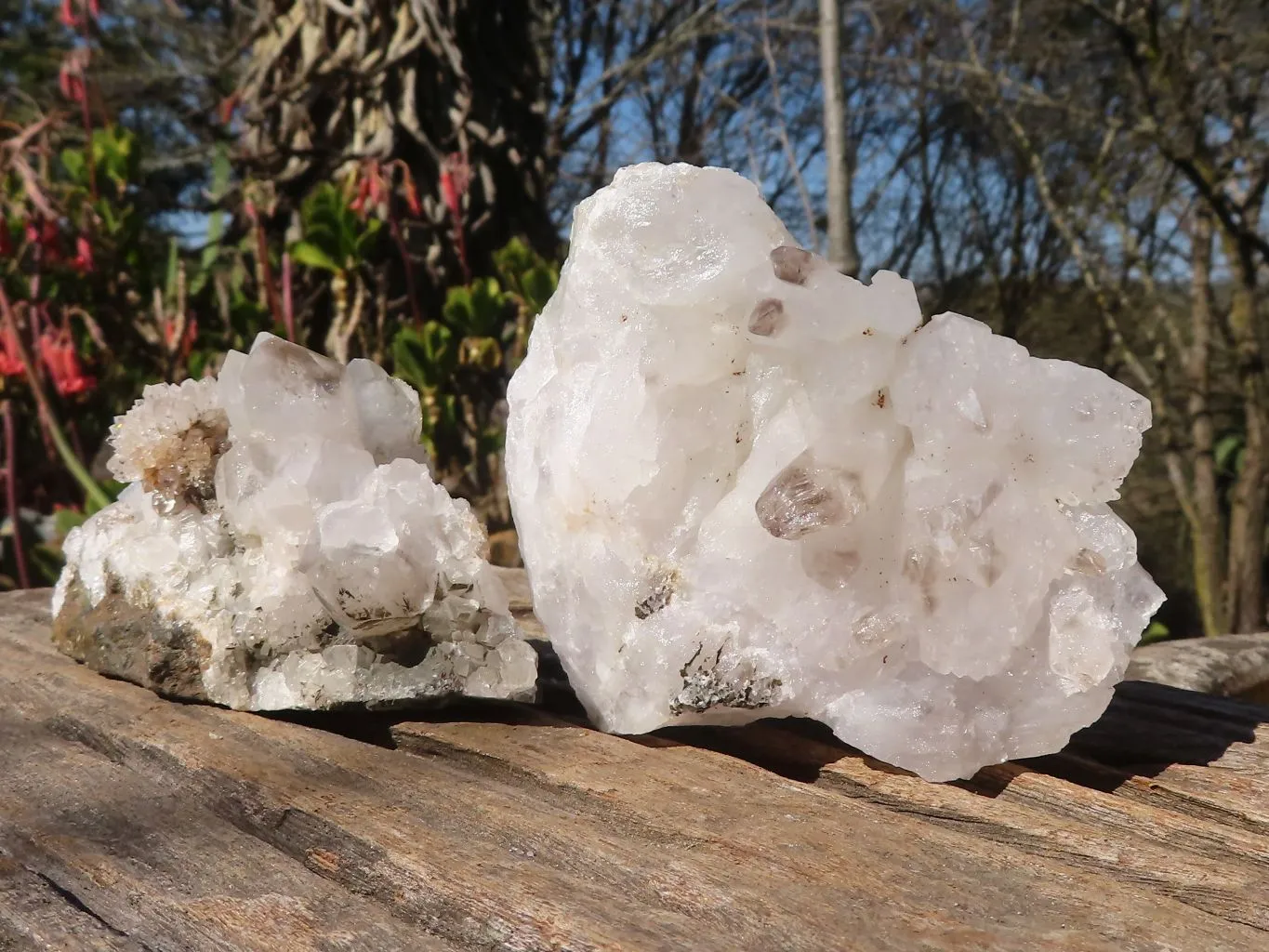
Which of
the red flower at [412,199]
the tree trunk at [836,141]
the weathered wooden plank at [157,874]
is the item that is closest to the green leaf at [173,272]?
the red flower at [412,199]

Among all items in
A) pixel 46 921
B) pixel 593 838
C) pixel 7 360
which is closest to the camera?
pixel 46 921

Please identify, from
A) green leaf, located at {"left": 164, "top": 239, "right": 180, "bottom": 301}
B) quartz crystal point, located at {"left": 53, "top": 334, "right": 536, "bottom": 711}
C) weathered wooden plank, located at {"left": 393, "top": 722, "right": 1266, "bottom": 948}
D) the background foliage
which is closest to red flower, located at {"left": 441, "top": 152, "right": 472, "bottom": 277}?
the background foliage

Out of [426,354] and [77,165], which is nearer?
[426,354]

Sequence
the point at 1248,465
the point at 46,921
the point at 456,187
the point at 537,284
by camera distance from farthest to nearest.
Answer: the point at 1248,465 → the point at 456,187 → the point at 537,284 → the point at 46,921

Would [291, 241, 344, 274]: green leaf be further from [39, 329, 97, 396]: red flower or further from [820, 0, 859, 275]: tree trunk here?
[820, 0, 859, 275]: tree trunk

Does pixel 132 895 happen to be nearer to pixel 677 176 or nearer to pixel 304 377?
pixel 304 377

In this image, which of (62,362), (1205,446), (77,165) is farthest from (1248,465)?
(77,165)

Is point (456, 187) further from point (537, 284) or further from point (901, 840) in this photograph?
point (901, 840)

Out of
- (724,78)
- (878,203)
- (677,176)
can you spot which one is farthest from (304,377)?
(724,78)
